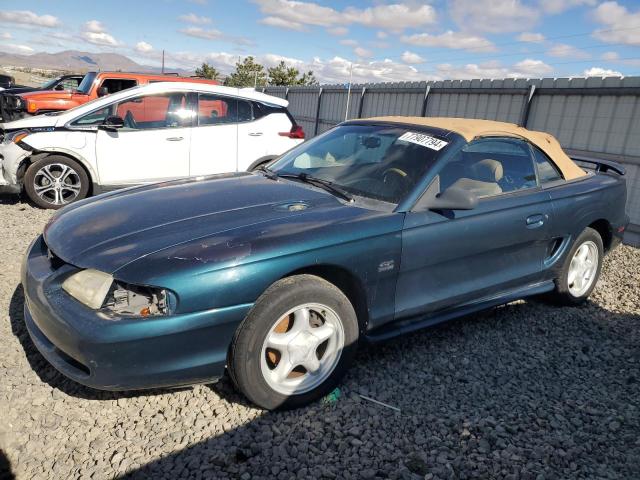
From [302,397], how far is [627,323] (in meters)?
3.14

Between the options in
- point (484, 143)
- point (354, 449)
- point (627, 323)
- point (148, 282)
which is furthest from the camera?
point (627, 323)

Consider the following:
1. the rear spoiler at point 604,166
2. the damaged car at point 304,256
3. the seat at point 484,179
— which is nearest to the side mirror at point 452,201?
the damaged car at point 304,256

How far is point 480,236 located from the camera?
3.37 m

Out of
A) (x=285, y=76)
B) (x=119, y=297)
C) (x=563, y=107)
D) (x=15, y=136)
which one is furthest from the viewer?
(x=285, y=76)

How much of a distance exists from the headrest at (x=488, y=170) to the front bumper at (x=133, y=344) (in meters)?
2.06

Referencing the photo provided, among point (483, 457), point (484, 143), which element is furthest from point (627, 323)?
point (483, 457)

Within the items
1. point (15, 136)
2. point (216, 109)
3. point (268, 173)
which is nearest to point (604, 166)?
point (268, 173)

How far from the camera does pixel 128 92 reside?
6746 mm

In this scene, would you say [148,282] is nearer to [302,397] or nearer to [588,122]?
[302,397]

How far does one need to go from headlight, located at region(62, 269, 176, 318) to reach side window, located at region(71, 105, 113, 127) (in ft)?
16.0

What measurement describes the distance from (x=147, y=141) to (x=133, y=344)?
5052mm

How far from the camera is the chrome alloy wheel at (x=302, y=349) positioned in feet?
8.70

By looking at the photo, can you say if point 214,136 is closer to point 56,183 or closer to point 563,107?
point 56,183

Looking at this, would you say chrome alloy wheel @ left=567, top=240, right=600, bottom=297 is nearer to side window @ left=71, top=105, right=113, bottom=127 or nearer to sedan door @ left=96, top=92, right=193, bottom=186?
sedan door @ left=96, top=92, right=193, bottom=186
